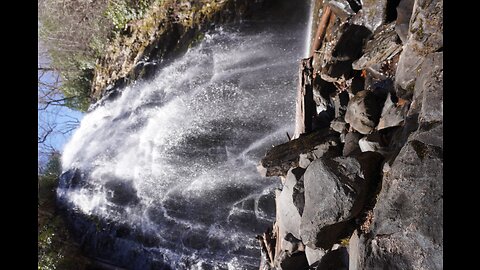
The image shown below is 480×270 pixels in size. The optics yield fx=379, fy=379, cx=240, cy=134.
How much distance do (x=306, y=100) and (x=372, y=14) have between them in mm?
1294

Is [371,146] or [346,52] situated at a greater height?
[346,52]

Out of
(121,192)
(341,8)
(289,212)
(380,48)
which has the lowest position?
(289,212)

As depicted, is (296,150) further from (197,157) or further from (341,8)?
(197,157)

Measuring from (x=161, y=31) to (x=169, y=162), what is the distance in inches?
121

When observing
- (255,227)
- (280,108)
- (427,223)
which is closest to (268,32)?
(280,108)

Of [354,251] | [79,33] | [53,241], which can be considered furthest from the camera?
[79,33]

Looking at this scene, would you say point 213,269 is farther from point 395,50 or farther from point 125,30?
point 125,30

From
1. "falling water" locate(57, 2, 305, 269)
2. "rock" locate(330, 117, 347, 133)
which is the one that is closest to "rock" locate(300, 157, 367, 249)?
"rock" locate(330, 117, 347, 133)

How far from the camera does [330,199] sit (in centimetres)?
294

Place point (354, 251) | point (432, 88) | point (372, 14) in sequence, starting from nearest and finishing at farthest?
1. point (432, 88)
2. point (354, 251)
3. point (372, 14)

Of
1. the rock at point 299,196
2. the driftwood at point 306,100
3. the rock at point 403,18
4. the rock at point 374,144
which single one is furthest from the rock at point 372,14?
the rock at point 299,196

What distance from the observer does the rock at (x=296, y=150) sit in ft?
13.2

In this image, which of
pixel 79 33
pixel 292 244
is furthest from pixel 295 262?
pixel 79 33

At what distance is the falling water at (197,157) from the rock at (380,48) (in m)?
2.58
